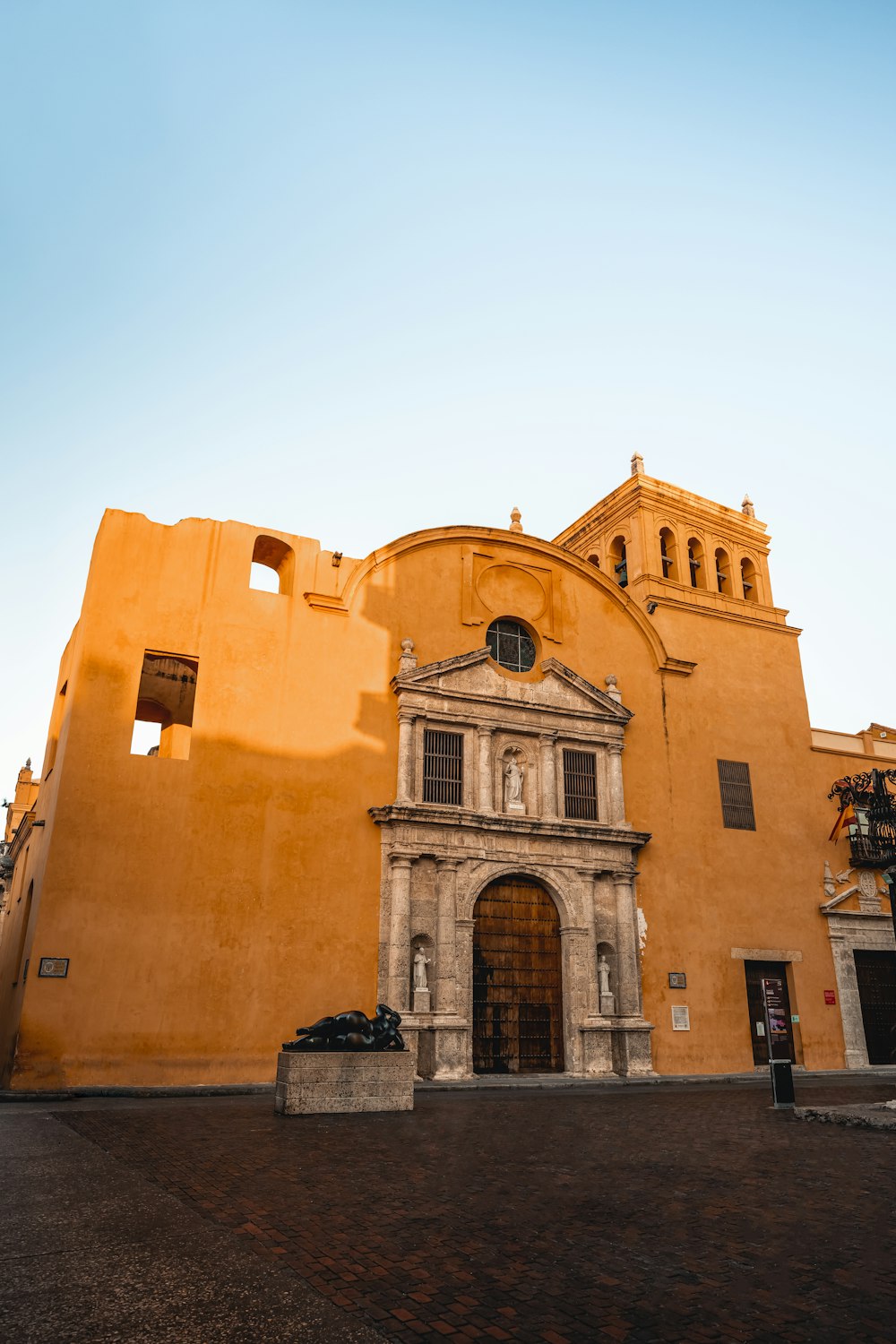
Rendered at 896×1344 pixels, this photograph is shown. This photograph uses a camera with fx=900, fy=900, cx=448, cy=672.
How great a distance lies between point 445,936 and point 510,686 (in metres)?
5.36

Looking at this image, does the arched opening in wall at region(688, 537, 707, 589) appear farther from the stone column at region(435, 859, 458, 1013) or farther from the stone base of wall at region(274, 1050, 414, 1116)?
the stone base of wall at region(274, 1050, 414, 1116)

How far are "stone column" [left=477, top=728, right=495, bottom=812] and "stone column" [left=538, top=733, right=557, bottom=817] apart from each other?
1199 mm

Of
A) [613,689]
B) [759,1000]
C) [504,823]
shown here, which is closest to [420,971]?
[504,823]

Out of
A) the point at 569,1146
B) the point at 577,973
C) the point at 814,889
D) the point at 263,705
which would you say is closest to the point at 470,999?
the point at 577,973

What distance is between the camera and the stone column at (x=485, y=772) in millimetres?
17938

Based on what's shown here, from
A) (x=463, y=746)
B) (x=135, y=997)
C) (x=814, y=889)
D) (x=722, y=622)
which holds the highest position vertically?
(x=722, y=622)

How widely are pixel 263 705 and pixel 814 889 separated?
1373cm

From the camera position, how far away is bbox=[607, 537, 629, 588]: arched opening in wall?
984 inches

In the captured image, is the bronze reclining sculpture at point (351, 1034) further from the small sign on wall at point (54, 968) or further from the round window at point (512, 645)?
the round window at point (512, 645)

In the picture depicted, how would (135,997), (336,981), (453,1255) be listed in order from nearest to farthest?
1. (453,1255)
2. (135,997)
3. (336,981)

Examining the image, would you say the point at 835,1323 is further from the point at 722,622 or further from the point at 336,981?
the point at 722,622

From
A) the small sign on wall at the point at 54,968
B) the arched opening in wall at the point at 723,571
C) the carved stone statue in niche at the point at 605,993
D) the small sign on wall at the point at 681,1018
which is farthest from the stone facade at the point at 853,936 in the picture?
the small sign on wall at the point at 54,968

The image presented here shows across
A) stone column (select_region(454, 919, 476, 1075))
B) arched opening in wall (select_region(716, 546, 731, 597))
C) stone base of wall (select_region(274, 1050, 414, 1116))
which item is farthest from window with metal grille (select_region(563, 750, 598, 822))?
stone base of wall (select_region(274, 1050, 414, 1116))

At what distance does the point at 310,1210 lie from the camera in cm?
582
